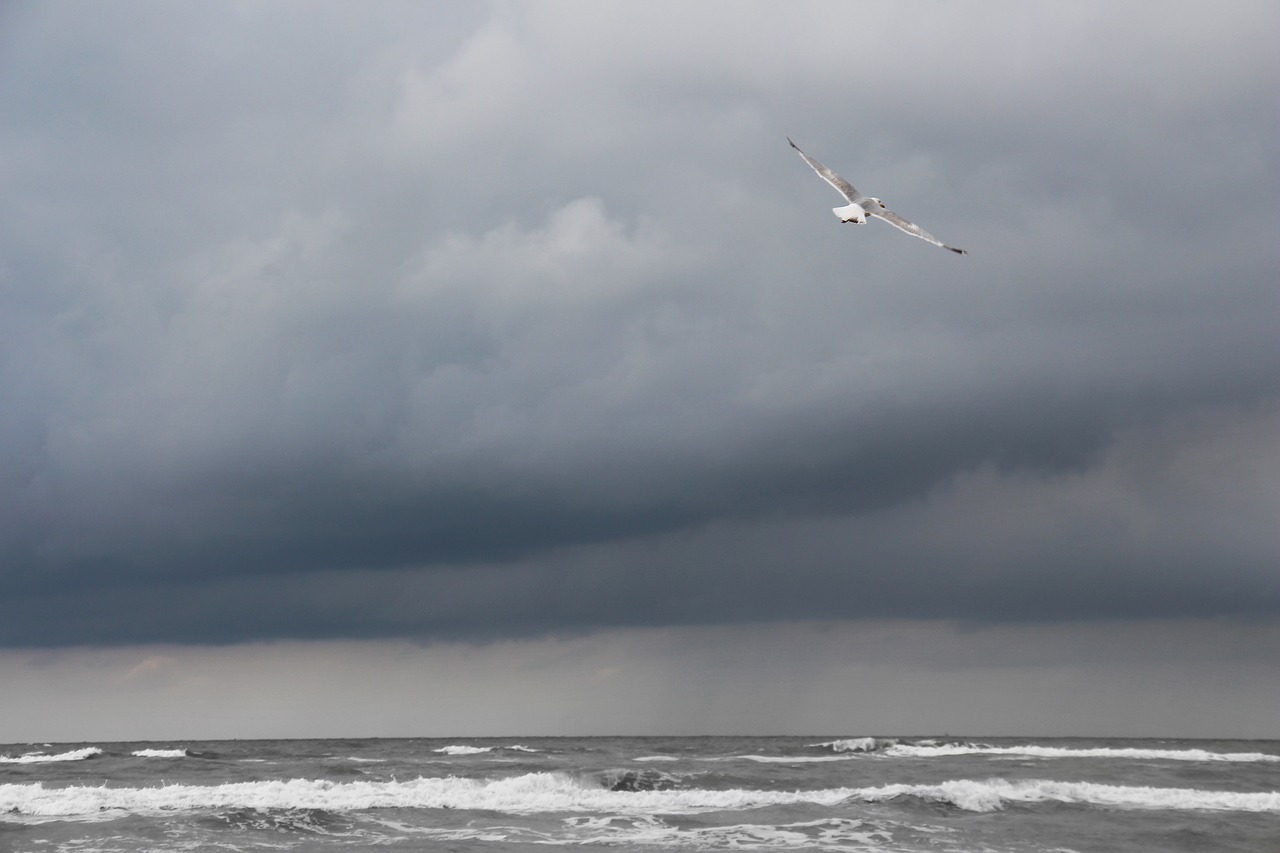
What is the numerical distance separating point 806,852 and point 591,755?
36104 millimetres

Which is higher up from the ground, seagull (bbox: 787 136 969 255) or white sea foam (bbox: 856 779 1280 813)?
seagull (bbox: 787 136 969 255)

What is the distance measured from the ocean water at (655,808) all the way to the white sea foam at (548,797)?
9 cm

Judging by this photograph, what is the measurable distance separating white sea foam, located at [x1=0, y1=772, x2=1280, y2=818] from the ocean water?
9cm

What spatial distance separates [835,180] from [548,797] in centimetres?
2308

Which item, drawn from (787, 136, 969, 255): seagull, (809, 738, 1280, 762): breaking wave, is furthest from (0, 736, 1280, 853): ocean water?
(787, 136, 969, 255): seagull

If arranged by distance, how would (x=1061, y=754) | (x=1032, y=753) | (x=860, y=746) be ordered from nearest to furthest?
(x=1061, y=754) → (x=1032, y=753) → (x=860, y=746)

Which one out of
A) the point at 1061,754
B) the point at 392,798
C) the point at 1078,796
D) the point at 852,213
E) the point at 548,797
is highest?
the point at 852,213

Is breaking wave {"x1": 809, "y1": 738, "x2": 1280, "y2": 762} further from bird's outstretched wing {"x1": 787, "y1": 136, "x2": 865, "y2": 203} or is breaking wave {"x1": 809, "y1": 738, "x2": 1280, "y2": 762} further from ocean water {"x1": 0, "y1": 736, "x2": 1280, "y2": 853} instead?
bird's outstretched wing {"x1": 787, "y1": 136, "x2": 865, "y2": 203}

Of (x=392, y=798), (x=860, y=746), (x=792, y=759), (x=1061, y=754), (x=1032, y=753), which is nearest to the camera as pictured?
(x=392, y=798)

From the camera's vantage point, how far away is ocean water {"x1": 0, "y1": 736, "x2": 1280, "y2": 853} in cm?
2442

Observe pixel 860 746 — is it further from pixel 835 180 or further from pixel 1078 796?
pixel 835 180

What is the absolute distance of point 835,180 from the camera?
18.3 metres


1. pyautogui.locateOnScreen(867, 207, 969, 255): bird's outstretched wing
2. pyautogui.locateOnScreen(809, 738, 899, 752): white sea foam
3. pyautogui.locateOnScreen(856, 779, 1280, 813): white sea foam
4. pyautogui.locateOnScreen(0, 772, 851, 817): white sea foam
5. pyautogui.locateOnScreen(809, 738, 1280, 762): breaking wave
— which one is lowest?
pyautogui.locateOnScreen(809, 738, 899, 752): white sea foam

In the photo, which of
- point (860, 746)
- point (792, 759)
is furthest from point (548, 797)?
point (860, 746)
